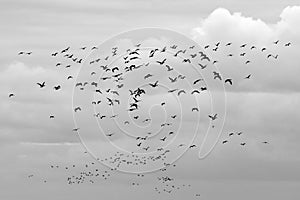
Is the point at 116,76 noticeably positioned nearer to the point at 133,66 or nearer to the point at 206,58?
the point at 133,66

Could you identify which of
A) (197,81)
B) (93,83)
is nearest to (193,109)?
(197,81)

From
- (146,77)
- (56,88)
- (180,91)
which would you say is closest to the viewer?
(56,88)

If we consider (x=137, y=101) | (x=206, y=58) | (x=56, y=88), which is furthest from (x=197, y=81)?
(x=56, y=88)

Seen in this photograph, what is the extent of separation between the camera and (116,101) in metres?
144

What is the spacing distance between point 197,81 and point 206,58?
4917mm

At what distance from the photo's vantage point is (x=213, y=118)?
465 ft

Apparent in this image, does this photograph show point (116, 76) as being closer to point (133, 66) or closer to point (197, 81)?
point (133, 66)

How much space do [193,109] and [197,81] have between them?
13.4 metres

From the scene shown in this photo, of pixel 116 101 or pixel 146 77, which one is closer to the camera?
pixel 146 77

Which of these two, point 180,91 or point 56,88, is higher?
point 180,91

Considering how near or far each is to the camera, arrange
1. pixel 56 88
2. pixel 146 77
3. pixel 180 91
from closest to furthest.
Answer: pixel 56 88 → pixel 146 77 → pixel 180 91

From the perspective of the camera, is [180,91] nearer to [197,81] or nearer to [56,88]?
[197,81]

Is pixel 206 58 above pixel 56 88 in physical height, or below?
above

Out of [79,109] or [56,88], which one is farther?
[79,109]
